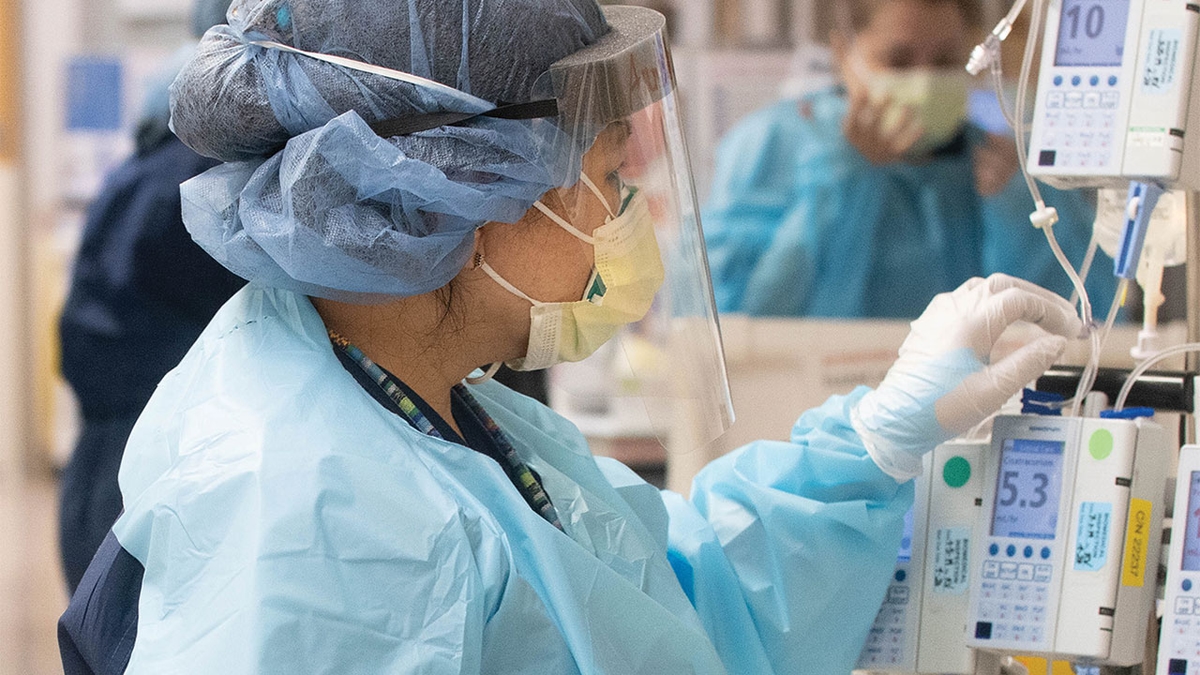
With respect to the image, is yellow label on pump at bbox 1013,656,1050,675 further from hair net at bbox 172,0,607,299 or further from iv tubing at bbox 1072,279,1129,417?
hair net at bbox 172,0,607,299

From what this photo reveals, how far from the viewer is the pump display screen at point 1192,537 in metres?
1.29

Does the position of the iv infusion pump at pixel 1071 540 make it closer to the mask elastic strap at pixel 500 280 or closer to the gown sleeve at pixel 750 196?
the mask elastic strap at pixel 500 280

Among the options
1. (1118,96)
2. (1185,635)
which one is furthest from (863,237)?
(1185,635)

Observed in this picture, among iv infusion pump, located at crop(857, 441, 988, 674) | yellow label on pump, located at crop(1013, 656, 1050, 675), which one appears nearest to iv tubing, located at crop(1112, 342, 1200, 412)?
iv infusion pump, located at crop(857, 441, 988, 674)

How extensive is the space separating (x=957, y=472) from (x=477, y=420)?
0.52 metres

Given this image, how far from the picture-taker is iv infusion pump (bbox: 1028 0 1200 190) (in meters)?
1.29

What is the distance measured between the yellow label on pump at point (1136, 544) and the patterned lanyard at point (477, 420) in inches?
22.1

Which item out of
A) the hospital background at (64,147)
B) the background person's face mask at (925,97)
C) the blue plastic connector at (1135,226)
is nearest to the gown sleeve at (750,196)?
the hospital background at (64,147)

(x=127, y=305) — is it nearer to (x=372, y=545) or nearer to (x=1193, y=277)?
(x=372, y=545)

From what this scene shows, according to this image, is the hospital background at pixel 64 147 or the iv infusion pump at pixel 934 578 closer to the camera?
the iv infusion pump at pixel 934 578

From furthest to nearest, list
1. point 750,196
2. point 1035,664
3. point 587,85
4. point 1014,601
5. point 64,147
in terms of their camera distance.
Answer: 1. point 64,147
2. point 750,196
3. point 1035,664
4. point 1014,601
5. point 587,85

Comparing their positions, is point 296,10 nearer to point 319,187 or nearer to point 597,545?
point 319,187

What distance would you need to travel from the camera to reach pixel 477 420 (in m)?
1.47

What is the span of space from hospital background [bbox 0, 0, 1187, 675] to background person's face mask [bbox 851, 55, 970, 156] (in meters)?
0.13
